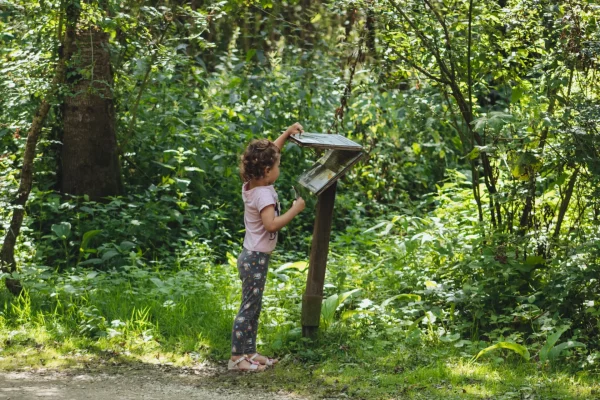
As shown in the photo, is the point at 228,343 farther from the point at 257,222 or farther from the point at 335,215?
the point at 335,215

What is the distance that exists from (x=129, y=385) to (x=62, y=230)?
318 centimetres

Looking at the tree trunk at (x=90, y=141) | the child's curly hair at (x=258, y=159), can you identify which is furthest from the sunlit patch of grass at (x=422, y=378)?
the tree trunk at (x=90, y=141)

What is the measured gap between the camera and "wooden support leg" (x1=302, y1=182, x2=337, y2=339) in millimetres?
6421

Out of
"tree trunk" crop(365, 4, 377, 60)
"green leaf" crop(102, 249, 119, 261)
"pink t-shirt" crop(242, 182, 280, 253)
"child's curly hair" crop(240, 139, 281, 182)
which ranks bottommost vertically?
"green leaf" crop(102, 249, 119, 261)

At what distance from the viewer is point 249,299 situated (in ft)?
20.2

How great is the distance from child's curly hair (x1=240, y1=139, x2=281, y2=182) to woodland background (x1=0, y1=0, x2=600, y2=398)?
16.2 inches

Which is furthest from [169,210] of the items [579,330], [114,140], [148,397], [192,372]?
[579,330]

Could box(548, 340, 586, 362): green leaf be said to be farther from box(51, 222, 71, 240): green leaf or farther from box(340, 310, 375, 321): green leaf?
box(51, 222, 71, 240): green leaf

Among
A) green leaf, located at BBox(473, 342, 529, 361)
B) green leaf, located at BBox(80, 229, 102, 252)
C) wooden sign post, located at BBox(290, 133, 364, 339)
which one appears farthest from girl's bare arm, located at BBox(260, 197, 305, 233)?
green leaf, located at BBox(80, 229, 102, 252)

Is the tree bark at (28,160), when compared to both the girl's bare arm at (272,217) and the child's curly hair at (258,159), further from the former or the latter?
the girl's bare arm at (272,217)

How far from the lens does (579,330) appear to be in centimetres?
615

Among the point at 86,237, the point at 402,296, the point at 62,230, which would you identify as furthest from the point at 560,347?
the point at 62,230

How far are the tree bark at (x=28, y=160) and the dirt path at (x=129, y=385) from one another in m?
1.74

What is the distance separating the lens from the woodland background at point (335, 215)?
631 cm
